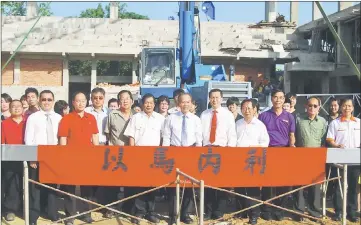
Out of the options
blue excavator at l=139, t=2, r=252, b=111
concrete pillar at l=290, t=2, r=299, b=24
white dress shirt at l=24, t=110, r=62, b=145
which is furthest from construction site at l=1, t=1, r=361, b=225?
white dress shirt at l=24, t=110, r=62, b=145

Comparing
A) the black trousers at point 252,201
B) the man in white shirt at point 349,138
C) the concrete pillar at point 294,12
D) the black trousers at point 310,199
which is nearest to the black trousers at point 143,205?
the black trousers at point 252,201

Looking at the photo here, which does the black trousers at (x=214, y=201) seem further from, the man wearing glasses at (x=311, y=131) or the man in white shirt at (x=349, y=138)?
the man in white shirt at (x=349, y=138)

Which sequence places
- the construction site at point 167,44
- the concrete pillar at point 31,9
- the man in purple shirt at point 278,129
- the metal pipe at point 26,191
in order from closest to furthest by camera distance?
the metal pipe at point 26,191
the man in purple shirt at point 278,129
the construction site at point 167,44
the concrete pillar at point 31,9

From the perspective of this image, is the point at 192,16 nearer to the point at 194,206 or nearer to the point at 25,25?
the point at 194,206

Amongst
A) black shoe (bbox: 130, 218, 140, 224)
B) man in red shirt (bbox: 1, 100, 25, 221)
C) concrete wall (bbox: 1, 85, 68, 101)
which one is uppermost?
concrete wall (bbox: 1, 85, 68, 101)

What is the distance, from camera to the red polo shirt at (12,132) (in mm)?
5398

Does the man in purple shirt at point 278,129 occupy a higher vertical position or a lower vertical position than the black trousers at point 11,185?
higher

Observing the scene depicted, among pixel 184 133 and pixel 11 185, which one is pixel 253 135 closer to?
pixel 184 133

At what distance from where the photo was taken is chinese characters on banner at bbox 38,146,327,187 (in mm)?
5250

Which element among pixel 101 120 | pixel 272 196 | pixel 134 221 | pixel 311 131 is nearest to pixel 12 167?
pixel 101 120

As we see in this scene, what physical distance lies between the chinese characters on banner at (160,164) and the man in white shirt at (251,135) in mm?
250

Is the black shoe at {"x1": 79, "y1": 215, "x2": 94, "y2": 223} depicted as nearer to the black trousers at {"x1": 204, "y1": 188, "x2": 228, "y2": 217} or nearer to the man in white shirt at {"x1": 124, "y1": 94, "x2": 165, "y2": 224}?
the man in white shirt at {"x1": 124, "y1": 94, "x2": 165, "y2": 224}

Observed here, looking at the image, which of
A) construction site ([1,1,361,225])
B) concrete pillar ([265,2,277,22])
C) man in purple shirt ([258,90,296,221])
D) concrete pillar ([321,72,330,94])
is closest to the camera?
man in purple shirt ([258,90,296,221])

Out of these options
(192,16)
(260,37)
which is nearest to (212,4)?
(192,16)
